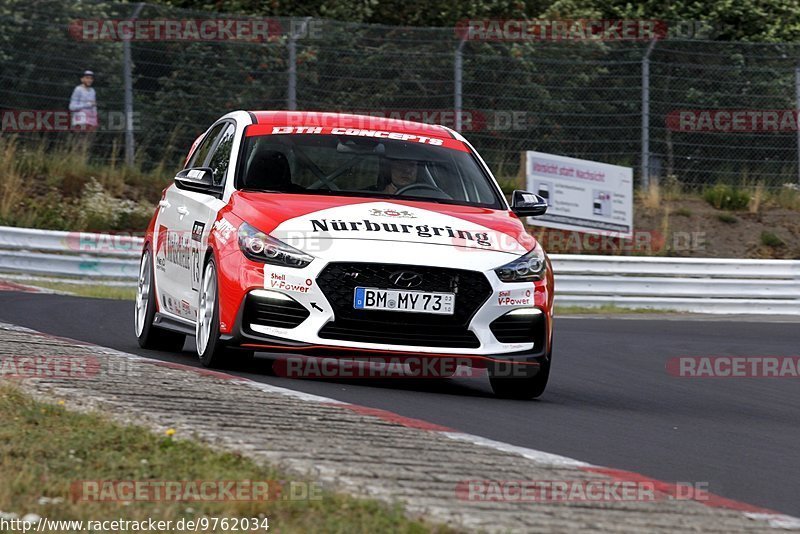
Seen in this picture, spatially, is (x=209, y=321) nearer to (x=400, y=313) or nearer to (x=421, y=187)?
(x=400, y=313)

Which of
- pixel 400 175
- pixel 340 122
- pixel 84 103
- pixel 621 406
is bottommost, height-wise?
pixel 621 406

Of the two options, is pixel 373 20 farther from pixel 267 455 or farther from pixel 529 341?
pixel 267 455

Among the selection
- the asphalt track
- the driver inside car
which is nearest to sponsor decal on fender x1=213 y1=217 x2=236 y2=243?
the asphalt track

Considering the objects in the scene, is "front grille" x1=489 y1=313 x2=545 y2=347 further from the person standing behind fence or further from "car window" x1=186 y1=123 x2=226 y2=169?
the person standing behind fence

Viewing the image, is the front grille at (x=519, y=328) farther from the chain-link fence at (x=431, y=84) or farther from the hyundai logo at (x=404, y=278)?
the chain-link fence at (x=431, y=84)

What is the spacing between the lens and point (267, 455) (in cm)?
533

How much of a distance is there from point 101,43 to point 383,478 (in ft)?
54.2

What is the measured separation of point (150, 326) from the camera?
1043cm

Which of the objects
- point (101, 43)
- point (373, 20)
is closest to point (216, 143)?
point (101, 43)

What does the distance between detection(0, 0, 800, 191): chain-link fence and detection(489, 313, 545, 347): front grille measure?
41.9 ft

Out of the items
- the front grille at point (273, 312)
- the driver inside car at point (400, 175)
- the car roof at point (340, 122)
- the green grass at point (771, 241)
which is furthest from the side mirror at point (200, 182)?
the green grass at point (771, 241)

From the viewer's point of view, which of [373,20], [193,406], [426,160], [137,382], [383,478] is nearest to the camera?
[383,478]

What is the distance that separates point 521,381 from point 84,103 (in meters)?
13.0

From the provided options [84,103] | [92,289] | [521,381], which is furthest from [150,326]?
[84,103]
